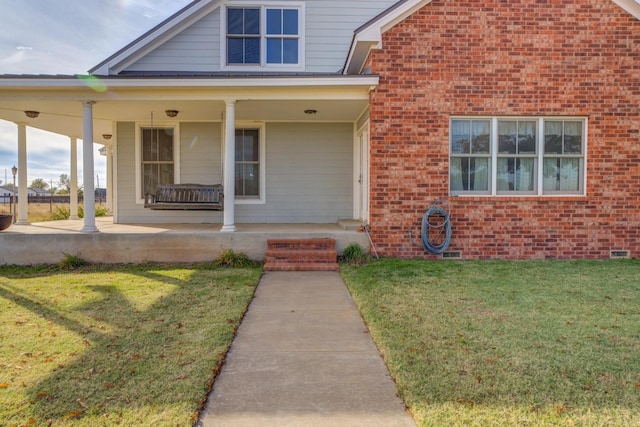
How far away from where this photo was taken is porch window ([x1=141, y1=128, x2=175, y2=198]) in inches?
394

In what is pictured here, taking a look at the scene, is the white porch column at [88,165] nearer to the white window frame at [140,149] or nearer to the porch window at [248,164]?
the white window frame at [140,149]

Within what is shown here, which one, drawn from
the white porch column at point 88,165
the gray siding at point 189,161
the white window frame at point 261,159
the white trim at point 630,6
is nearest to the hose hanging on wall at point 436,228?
the white window frame at point 261,159

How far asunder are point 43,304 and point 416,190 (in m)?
5.82

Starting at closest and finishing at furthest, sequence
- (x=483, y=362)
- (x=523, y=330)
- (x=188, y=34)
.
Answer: (x=483, y=362), (x=523, y=330), (x=188, y=34)

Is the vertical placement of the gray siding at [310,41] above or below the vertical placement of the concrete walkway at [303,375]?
above

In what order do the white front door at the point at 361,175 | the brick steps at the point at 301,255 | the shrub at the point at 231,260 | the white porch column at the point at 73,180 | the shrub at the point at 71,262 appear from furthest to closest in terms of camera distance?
the white porch column at the point at 73,180, the white front door at the point at 361,175, the shrub at the point at 231,260, the shrub at the point at 71,262, the brick steps at the point at 301,255

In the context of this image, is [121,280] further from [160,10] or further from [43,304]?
[160,10]

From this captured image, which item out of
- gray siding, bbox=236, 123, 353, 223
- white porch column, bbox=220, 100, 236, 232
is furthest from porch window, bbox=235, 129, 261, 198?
white porch column, bbox=220, 100, 236, 232

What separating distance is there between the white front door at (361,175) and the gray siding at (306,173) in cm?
27

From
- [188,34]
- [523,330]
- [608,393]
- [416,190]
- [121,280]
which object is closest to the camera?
[608,393]

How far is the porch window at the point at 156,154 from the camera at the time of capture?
32.8ft

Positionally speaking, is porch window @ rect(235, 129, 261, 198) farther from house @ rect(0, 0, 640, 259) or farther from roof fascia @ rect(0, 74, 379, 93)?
roof fascia @ rect(0, 74, 379, 93)

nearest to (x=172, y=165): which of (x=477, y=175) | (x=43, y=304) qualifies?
(x=43, y=304)

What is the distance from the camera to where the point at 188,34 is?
32.5 feet
